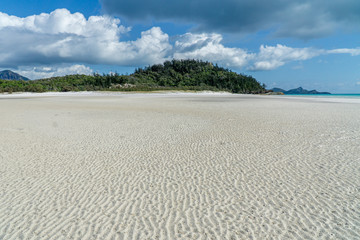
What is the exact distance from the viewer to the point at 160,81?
363 feet

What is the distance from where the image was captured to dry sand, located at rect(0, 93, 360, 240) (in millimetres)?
4105

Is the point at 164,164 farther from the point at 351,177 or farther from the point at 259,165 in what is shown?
the point at 351,177

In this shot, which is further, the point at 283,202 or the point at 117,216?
the point at 283,202

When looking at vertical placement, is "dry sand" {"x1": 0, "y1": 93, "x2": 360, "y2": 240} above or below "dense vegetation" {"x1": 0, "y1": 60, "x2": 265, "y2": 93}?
below

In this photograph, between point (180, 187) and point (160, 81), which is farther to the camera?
point (160, 81)

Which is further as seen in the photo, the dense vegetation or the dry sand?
the dense vegetation

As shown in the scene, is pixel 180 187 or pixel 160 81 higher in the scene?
pixel 160 81

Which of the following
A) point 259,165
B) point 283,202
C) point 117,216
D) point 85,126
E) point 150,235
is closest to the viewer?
point 150,235

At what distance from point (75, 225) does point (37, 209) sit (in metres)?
1.17

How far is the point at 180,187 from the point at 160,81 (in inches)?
4220

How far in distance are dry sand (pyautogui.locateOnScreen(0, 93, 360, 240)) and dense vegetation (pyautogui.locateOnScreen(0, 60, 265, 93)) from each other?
5773 cm

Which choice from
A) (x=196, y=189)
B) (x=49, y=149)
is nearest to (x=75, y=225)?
(x=196, y=189)

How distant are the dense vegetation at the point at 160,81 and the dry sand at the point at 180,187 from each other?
5773 cm

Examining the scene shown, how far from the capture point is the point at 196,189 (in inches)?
220
